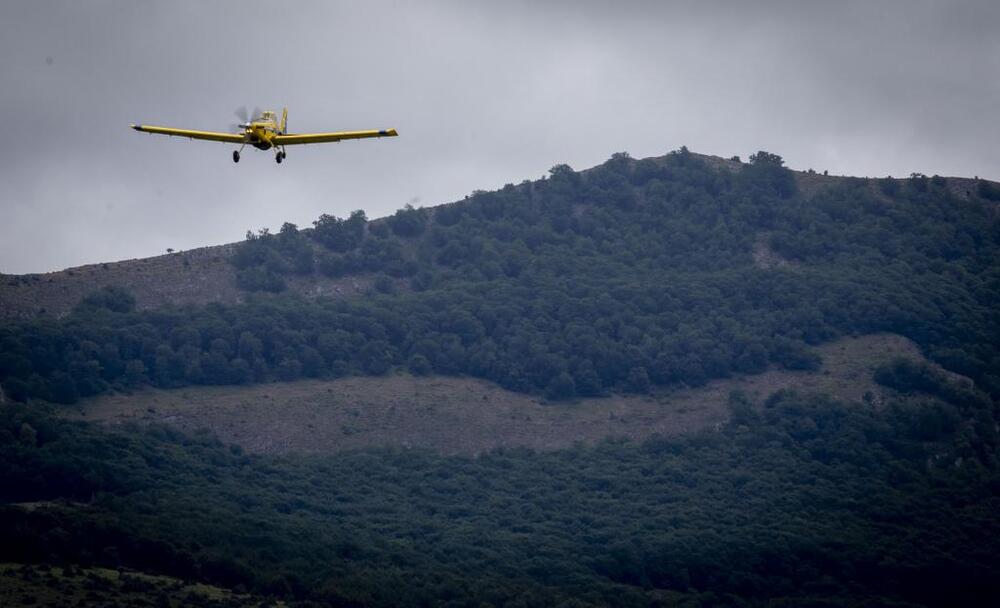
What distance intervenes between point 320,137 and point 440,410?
3697 inches

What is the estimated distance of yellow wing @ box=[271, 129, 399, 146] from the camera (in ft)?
266

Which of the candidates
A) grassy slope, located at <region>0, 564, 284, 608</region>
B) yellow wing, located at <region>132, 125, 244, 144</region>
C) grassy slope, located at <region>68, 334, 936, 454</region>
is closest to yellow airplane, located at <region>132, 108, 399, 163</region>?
yellow wing, located at <region>132, 125, 244, 144</region>

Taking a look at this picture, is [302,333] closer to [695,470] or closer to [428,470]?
[428,470]

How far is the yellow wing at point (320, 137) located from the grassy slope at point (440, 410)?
79734 millimetres

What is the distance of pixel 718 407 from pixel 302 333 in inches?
1906

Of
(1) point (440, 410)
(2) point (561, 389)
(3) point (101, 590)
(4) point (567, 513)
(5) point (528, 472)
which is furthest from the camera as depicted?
(2) point (561, 389)

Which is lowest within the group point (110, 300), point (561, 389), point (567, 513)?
point (567, 513)

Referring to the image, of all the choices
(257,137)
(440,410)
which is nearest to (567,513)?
(440,410)

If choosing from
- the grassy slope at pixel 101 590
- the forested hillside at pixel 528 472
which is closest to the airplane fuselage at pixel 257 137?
the grassy slope at pixel 101 590

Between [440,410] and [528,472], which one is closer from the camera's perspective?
[528,472]

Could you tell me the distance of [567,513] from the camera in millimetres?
149875

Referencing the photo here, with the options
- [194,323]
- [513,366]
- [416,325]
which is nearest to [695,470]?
[513,366]

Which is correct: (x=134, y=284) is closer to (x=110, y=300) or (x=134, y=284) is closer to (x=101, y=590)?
(x=110, y=300)

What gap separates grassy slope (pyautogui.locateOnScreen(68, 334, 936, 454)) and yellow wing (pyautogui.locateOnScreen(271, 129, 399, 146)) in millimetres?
79734
